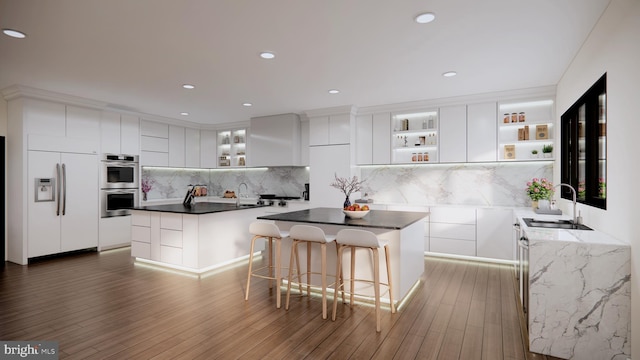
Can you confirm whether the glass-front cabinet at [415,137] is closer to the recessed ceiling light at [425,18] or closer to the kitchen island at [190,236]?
the kitchen island at [190,236]

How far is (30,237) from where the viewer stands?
17.3 ft

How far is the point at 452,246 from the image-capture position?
5539 millimetres

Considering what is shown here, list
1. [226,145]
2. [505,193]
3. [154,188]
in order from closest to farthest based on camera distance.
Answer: [505,193] → [154,188] → [226,145]

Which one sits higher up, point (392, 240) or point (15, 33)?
point (15, 33)

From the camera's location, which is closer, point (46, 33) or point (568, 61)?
point (46, 33)

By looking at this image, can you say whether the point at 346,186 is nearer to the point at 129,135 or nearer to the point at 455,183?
the point at 455,183

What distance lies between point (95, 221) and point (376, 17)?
19.3 ft

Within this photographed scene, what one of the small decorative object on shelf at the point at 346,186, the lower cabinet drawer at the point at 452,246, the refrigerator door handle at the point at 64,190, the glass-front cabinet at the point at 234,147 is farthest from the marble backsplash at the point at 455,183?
the refrigerator door handle at the point at 64,190

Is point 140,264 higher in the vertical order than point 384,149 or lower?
lower

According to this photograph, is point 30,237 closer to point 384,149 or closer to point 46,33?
point 46,33

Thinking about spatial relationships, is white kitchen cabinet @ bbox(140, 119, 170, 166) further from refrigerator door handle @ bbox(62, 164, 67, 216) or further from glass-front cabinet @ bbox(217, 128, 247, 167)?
refrigerator door handle @ bbox(62, 164, 67, 216)

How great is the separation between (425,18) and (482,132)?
10.5 feet

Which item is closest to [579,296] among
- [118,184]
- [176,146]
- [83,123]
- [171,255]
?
[171,255]


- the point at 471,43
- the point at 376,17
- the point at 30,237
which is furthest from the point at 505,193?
the point at 30,237
